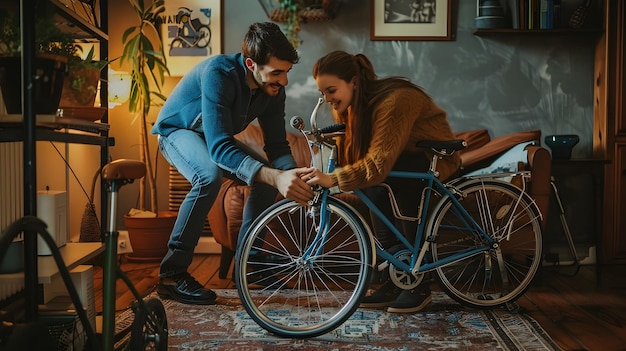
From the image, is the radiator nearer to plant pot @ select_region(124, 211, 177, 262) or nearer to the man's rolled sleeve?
the man's rolled sleeve

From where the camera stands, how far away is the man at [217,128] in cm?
249

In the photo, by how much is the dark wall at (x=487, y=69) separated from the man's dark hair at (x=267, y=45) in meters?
1.59

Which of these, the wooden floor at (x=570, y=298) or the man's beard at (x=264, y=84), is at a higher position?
the man's beard at (x=264, y=84)

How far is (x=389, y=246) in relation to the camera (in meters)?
2.69

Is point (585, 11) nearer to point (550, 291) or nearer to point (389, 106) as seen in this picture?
point (550, 291)

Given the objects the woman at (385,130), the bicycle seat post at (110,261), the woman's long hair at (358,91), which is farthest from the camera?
the woman's long hair at (358,91)

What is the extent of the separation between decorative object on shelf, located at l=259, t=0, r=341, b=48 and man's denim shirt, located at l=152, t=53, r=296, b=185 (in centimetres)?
116

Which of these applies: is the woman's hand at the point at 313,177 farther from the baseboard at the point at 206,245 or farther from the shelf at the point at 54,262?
the baseboard at the point at 206,245

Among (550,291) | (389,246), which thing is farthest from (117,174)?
(550,291)

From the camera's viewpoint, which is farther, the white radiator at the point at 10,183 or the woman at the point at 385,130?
the woman at the point at 385,130

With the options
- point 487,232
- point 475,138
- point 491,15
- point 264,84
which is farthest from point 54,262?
point 491,15

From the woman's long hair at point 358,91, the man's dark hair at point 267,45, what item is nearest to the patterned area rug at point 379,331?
the woman's long hair at point 358,91

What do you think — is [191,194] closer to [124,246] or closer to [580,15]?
[124,246]

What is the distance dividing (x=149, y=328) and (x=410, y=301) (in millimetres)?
1181
